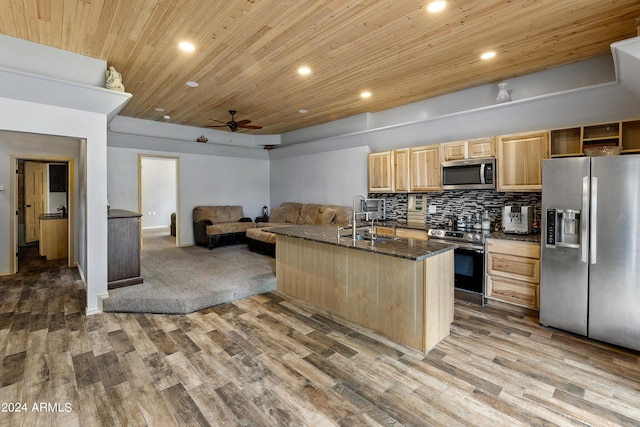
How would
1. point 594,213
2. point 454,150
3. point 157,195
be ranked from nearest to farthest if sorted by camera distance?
point 594,213 → point 454,150 → point 157,195

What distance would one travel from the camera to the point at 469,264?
3865mm

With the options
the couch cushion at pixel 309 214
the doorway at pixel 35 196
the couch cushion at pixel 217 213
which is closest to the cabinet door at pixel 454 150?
the couch cushion at pixel 309 214

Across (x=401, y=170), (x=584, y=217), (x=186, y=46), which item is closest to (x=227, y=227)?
(x=401, y=170)

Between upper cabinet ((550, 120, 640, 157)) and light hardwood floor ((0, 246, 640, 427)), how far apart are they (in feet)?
6.74

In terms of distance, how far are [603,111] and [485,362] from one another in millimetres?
3068

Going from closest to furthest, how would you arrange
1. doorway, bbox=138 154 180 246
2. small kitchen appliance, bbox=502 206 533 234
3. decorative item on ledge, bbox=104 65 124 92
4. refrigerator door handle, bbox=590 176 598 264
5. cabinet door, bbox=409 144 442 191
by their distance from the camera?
refrigerator door handle, bbox=590 176 598 264, decorative item on ledge, bbox=104 65 124 92, small kitchen appliance, bbox=502 206 533 234, cabinet door, bbox=409 144 442 191, doorway, bbox=138 154 180 246

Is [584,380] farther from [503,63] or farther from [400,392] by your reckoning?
[503,63]

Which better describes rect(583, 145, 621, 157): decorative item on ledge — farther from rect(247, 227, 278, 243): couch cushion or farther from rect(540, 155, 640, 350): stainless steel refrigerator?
rect(247, 227, 278, 243): couch cushion

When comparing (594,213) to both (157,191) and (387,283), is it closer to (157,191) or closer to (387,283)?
(387,283)

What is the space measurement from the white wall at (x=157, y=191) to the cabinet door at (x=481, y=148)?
8.72 m

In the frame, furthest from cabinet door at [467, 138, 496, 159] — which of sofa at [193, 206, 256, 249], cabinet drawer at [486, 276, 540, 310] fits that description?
sofa at [193, 206, 256, 249]

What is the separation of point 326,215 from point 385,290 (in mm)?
3505

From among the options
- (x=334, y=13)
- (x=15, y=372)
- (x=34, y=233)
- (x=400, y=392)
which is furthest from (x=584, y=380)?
(x=34, y=233)

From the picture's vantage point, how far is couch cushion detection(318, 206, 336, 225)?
6.20 meters
